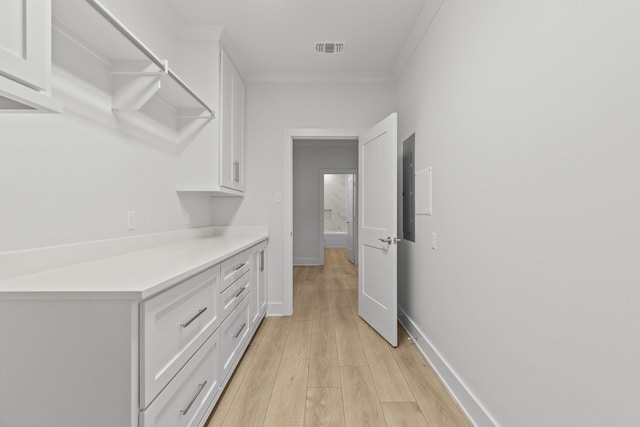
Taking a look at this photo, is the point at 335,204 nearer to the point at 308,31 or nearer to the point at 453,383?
the point at 308,31

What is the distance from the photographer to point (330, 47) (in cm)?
276

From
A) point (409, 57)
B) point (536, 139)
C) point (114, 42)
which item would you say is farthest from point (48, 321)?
point (409, 57)

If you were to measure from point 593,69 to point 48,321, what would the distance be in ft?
6.00

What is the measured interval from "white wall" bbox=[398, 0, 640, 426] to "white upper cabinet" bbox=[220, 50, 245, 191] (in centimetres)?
175

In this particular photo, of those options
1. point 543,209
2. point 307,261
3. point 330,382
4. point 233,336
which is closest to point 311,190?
point 307,261

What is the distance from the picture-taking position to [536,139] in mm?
1136

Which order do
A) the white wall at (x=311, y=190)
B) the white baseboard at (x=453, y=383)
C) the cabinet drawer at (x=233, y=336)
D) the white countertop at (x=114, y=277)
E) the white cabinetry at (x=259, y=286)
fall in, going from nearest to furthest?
the white countertop at (x=114, y=277), the white baseboard at (x=453, y=383), the cabinet drawer at (x=233, y=336), the white cabinetry at (x=259, y=286), the white wall at (x=311, y=190)

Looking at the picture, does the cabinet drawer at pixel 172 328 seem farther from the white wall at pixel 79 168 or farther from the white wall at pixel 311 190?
the white wall at pixel 311 190

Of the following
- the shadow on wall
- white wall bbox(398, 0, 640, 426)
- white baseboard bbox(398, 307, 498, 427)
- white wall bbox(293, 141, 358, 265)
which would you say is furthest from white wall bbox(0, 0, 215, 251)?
white wall bbox(293, 141, 358, 265)

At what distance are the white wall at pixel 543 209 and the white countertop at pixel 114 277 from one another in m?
1.36

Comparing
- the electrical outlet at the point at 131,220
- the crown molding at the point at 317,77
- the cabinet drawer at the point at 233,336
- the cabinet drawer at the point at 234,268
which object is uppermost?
the crown molding at the point at 317,77

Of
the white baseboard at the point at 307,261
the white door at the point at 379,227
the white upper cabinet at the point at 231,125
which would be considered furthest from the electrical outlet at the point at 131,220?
the white baseboard at the point at 307,261

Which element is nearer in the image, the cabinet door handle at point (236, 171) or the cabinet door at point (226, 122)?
the cabinet door at point (226, 122)

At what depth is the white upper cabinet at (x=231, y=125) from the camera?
101 inches
